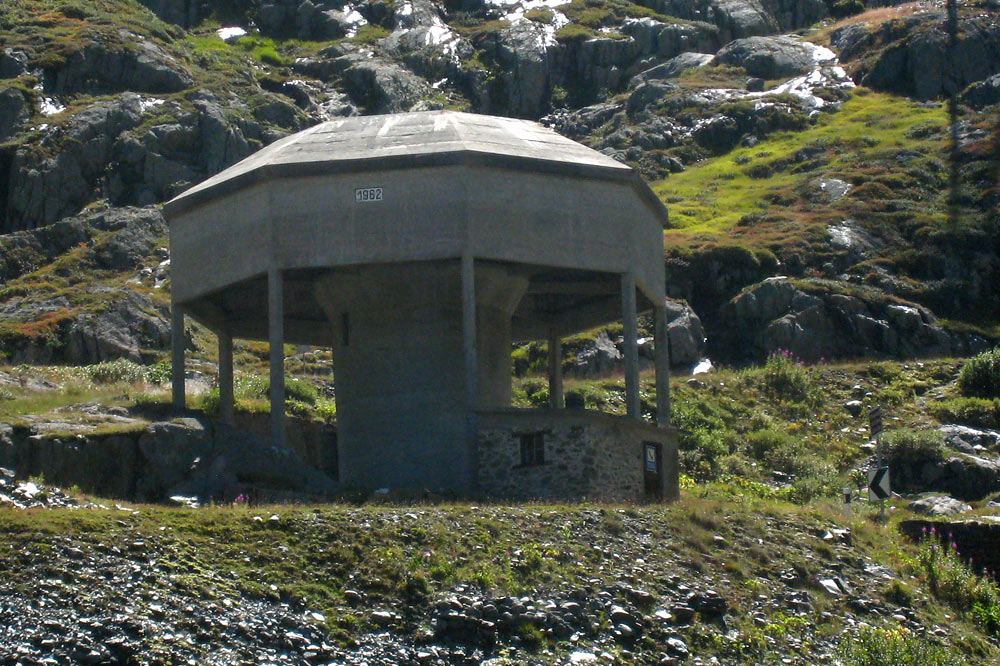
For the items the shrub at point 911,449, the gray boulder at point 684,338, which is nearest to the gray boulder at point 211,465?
the shrub at point 911,449

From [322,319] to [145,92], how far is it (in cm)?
4866

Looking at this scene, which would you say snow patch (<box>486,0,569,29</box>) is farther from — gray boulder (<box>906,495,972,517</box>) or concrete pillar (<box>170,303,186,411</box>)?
gray boulder (<box>906,495,972,517</box>)

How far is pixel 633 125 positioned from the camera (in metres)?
110

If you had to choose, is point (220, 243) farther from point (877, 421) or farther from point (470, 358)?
point (877, 421)

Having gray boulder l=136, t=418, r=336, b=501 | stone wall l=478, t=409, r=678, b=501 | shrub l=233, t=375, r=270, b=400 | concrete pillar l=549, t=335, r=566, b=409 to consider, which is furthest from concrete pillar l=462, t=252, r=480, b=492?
shrub l=233, t=375, r=270, b=400

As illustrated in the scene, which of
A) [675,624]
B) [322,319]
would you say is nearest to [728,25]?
[322,319]

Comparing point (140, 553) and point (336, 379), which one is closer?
point (140, 553)

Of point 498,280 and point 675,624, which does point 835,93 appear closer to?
point 498,280

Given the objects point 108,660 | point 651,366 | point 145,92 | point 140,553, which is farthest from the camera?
point 145,92

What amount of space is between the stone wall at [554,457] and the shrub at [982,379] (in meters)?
24.5

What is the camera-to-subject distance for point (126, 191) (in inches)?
3233

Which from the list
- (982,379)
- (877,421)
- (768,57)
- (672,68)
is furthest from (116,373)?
(768,57)

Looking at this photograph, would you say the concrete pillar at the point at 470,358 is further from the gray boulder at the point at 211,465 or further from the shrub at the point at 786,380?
the shrub at the point at 786,380

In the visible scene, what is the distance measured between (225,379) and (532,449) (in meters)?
10.9
